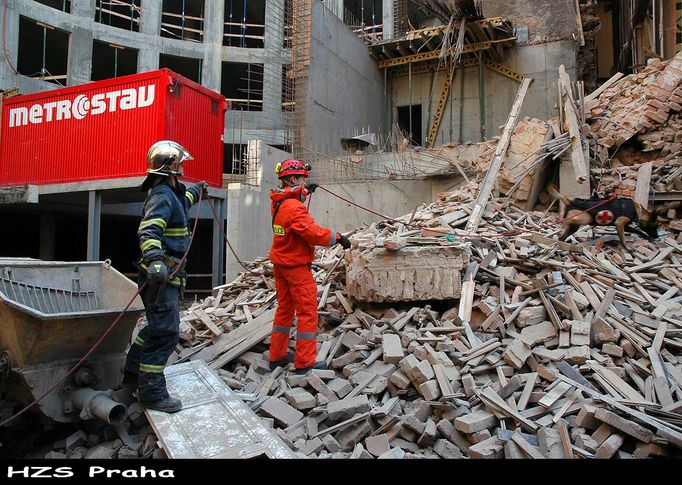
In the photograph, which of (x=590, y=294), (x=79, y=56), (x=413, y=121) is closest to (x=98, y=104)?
(x=590, y=294)

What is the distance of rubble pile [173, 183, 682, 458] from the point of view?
3.81 m

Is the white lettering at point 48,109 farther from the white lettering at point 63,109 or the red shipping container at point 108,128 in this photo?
the white lettering at point 63,109

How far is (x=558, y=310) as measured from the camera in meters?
5.33

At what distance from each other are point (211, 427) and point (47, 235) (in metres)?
13.8

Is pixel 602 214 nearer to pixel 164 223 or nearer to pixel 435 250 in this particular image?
pixel 435 250

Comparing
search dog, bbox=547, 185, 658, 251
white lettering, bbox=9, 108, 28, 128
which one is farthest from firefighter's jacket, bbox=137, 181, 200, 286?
white lettering, bbox=9, 108, 28, 128

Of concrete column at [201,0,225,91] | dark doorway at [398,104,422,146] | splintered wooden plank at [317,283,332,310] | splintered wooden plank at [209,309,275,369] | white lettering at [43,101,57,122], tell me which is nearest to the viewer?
splintered wooden plank at [209,309,275,369]

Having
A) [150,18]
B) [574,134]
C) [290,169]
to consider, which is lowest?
[290,169]

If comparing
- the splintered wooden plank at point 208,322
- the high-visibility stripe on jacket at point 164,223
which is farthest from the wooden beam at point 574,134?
the high-visibility stripe on jacket at point 164,223

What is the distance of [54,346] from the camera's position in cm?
392

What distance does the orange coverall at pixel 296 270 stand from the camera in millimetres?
4824

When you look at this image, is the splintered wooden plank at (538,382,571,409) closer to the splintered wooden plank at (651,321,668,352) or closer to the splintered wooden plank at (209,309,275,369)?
the splintered wooden plank at (651,321,668,352)

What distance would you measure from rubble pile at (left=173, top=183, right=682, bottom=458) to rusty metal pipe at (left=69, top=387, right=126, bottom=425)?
100 cm

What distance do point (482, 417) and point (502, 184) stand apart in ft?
22.7
